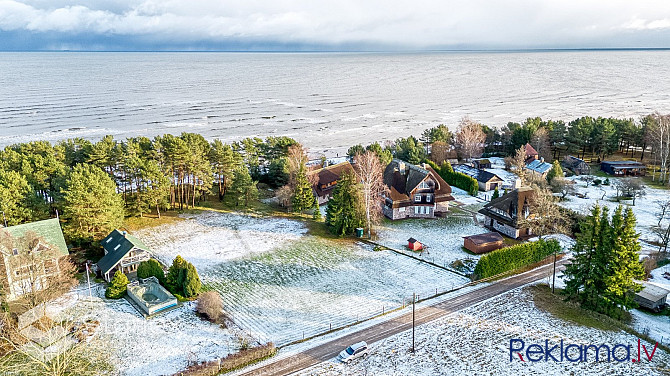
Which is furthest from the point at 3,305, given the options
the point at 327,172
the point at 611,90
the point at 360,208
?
the point at 611,90

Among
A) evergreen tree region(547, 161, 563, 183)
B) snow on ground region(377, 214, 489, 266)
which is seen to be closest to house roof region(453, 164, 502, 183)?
evergreen tree region(547, 161, 563, 183)

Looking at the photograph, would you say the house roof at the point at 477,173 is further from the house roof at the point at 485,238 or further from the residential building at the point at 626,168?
the house roof at the point at 485,238

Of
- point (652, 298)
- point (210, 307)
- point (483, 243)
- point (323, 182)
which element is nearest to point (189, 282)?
point (210, 307)

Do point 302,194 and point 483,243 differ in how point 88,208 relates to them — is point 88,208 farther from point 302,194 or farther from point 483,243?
point 483,243

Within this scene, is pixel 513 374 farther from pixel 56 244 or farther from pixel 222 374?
pixel 56 244

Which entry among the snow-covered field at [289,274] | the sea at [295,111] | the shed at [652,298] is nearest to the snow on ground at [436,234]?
the snow-covered field at [289,274]

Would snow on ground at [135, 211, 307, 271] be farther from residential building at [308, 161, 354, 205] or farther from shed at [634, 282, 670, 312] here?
shed at [634, 282, 670, 312]
